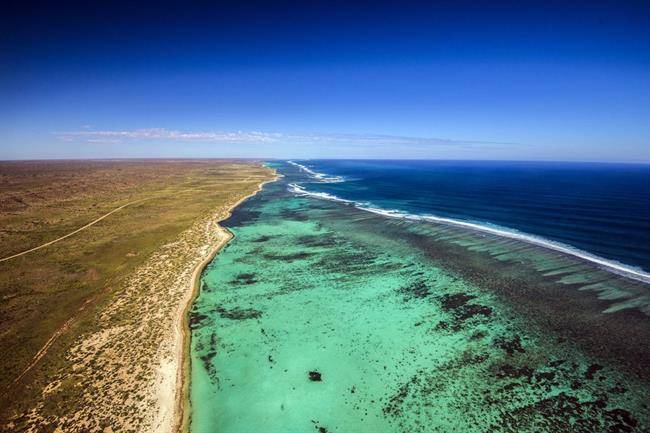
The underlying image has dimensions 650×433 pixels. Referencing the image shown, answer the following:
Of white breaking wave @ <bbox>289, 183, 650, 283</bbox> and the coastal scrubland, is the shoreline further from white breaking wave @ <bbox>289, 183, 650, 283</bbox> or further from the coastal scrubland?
white breaking wave @ <bbox>289, 183, 650, 283</bbox>

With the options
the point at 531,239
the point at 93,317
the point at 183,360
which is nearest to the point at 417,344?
the point at 183,360

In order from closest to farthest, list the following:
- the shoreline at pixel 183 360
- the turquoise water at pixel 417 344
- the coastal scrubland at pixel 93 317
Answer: the shoreline at pixel 183 360
the coastal scrubland at pixel 93 317
the turquoise water at pixel 417 344

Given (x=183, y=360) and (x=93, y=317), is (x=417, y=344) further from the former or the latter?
(x=93, y=317)

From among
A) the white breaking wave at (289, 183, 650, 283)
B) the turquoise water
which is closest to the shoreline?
the turquoise water

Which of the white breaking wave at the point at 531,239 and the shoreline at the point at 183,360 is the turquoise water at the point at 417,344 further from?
the white breaking wave at the point at 531,239

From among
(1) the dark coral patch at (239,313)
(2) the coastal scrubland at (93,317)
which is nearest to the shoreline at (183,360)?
(2) the coastal scrubland at (93,317)

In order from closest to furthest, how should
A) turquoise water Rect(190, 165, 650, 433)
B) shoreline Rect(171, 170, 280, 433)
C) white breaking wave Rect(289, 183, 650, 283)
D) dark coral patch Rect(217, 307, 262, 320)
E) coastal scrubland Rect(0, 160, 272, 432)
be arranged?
shoreline Rect(171, 170, 280, 433)
coastal scrubland Rect(0, 160, 272, 432)
turquoise water Rect(190, 165, 650, 433)
dark coral patch Rect(217, 307, 262, 320)
white breaking wave Rect(289, 183, 650, 283)

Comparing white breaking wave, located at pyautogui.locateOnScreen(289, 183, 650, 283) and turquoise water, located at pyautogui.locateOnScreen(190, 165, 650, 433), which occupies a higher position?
white breaking wave, located at pyautogui.locateOnScreen(289, 183, 650, 283)
